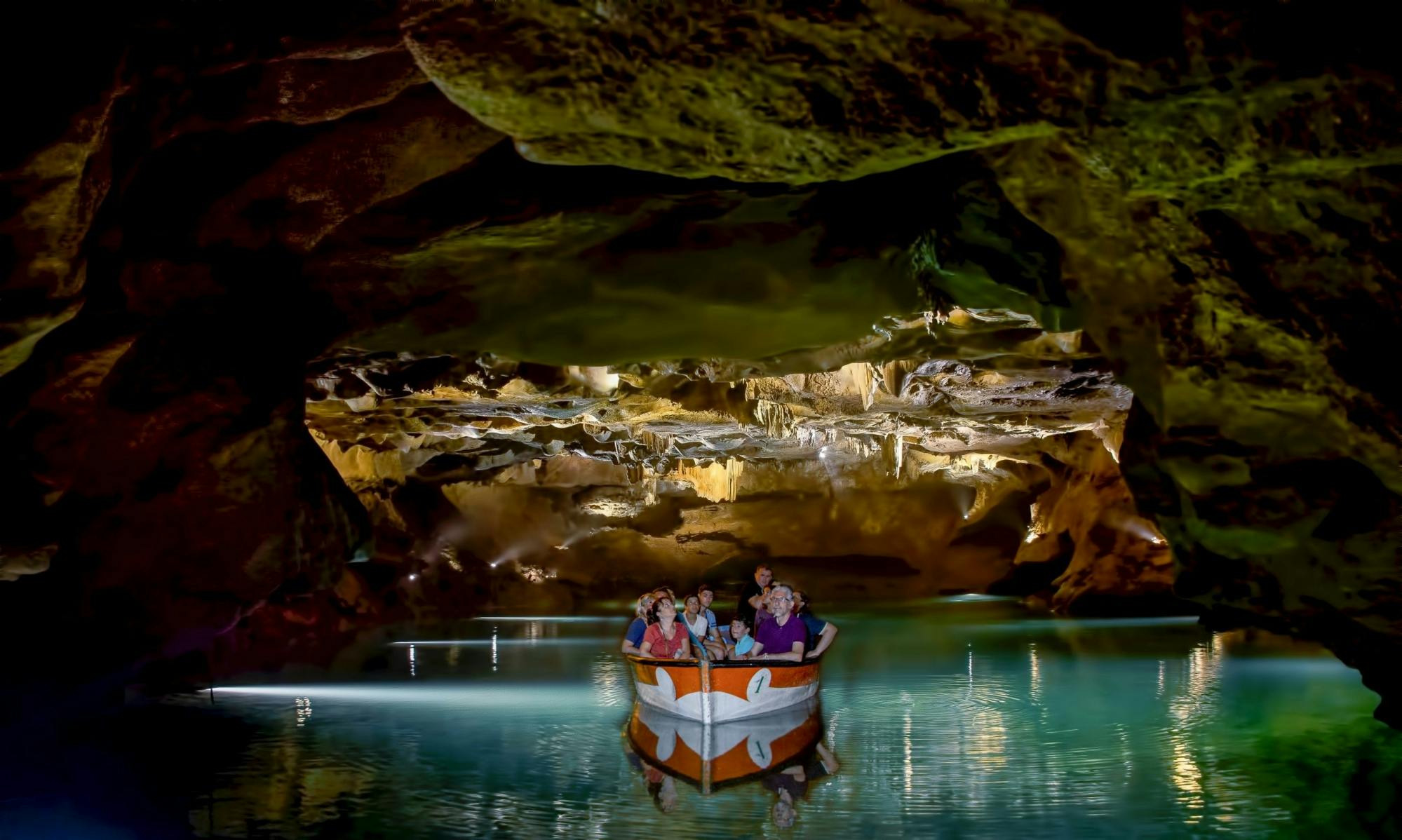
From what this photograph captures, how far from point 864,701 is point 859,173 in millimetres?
6748

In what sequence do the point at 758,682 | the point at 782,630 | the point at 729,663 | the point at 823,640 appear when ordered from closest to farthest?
1. the point at 729,663
2. the point at 758,682
3. the point at 782,630
4. the point at 823,640

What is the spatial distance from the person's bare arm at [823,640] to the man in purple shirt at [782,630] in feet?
0.38

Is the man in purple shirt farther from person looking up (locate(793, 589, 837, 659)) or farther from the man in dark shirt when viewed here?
the man in dark shirt

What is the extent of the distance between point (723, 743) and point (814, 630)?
2011mm

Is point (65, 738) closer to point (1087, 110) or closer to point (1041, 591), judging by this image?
point (1087, 110)

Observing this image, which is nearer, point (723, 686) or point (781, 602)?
point (723, 686)

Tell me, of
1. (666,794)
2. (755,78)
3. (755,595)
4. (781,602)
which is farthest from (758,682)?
(755,78)

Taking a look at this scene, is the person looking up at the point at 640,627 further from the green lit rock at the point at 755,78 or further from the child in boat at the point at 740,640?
the green lit rock at the point at 755,78

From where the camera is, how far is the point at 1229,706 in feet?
31.2

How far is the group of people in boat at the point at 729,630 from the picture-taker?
8.89 metres

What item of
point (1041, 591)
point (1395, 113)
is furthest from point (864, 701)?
point (1041, 591)

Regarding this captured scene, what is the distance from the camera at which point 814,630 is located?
9625 millimetres

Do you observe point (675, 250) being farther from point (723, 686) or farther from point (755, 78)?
point (723, 686)

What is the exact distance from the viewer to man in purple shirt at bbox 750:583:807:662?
882cm
